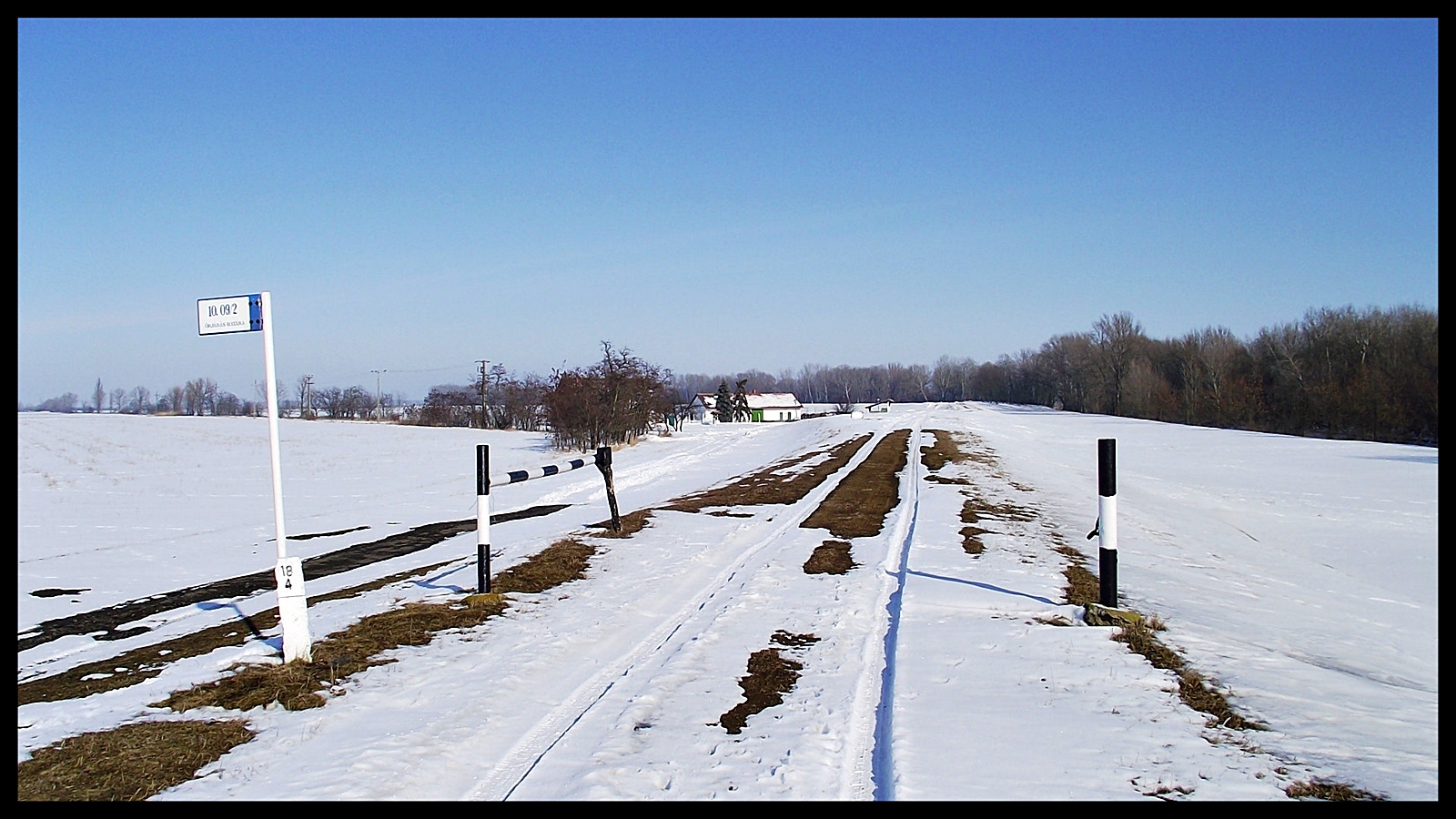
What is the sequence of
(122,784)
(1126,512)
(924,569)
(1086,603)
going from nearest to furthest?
(122,784) < (1086,603) < (924,569) < (1126,512)

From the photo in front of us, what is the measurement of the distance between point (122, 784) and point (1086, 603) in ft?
20.6

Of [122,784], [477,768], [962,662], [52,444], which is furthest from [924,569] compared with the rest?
[52,444]

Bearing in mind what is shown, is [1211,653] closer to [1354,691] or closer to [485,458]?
[1354,691]

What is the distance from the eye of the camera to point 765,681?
4801 mm

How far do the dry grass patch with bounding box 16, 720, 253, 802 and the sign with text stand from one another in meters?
2.53

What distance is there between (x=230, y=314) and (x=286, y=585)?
6.08ft

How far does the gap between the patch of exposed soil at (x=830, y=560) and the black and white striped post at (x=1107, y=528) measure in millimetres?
2575

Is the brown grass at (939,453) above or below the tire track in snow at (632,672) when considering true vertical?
below

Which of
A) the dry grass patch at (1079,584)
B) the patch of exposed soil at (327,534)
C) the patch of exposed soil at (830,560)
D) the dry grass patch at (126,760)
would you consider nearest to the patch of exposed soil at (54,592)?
the patch of exposed soil at (327,534)

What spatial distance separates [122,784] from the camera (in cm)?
340

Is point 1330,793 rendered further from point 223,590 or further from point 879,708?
point 223,590

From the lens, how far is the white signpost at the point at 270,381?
5215 millimetres

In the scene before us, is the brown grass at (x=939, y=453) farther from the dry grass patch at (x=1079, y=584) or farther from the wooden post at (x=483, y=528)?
the wooden post at (x=483, y=528)

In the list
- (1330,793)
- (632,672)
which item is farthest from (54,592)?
(1330,793)
